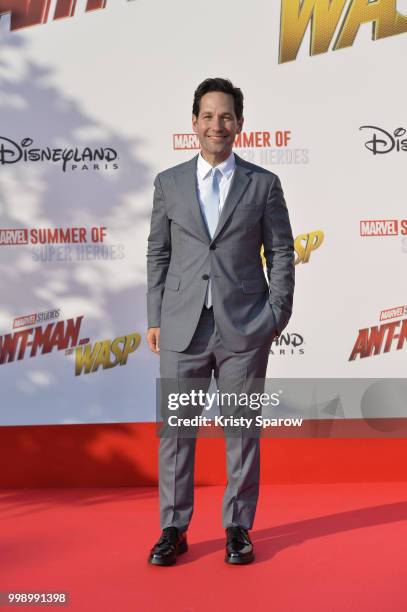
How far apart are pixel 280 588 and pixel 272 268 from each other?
1121 mm

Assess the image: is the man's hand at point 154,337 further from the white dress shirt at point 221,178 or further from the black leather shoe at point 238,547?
the black leather shoe at point 238,547

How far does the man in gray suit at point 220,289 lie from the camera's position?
279cm

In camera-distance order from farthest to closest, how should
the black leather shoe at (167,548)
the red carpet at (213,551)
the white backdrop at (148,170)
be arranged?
the white backdrop at (148,170) → the black leather shoe at (167,548) → the red carpet at (213,551)

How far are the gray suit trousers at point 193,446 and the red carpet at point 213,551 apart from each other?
19cm

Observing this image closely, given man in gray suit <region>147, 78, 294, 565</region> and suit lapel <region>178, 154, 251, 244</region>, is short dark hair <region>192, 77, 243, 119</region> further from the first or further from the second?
suit lapel <region>178, 154, 251, 244</region>

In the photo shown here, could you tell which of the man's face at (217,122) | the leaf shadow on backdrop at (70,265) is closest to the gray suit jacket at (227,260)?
the man's face at (217,122)

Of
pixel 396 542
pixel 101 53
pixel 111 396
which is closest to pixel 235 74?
pixel 101 53

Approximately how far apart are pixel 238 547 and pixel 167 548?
25cm

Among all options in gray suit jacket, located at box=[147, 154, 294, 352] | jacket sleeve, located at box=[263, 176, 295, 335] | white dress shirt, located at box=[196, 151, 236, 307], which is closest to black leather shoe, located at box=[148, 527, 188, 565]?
gray suit jacket, located at box=[147, 154, 294, 352]

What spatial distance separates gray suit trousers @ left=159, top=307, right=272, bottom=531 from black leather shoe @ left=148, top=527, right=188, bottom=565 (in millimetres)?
29

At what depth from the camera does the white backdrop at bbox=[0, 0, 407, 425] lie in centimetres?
382

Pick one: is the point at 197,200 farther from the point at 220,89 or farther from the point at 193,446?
the point at 193,446

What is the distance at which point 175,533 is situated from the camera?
2826 millimetres

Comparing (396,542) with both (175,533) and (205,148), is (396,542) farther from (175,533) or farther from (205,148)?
(205,148)
